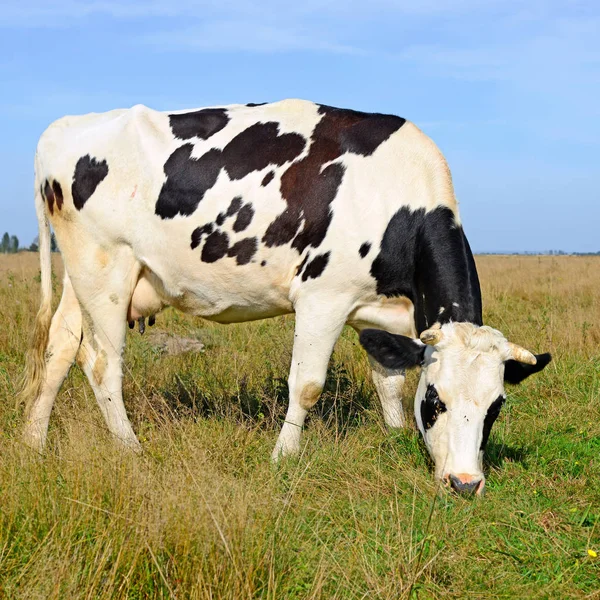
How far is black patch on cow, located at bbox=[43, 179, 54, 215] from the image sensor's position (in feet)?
21.0

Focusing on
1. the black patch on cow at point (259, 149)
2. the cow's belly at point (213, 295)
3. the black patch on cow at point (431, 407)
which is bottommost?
the black patch on cow at point (431, 407)

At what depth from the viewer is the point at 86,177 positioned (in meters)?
6.19

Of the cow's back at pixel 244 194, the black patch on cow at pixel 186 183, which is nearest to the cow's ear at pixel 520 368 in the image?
the cow's back at pixel 244 194

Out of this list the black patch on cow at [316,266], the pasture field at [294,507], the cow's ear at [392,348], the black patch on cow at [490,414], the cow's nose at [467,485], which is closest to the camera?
the pasture field at [294,507]

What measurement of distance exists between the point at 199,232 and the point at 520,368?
2.59 meters

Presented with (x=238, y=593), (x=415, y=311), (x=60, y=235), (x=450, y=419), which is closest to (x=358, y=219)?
(x=415, y=311)

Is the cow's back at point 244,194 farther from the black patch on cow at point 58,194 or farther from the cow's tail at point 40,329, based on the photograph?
the cow's tail at point 40,329

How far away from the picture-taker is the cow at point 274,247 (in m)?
5.27

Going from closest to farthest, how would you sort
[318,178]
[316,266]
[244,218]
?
[316,266] < [318,178] < [244,218]

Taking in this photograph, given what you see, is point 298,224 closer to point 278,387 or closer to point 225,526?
point 278,387

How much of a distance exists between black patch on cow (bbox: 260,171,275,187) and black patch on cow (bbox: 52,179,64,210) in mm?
1765

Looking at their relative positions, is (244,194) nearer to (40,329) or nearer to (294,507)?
(40,329)

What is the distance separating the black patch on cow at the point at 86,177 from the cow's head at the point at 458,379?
8.55 ft

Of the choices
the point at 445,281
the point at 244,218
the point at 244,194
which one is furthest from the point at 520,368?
the point at 244,194
